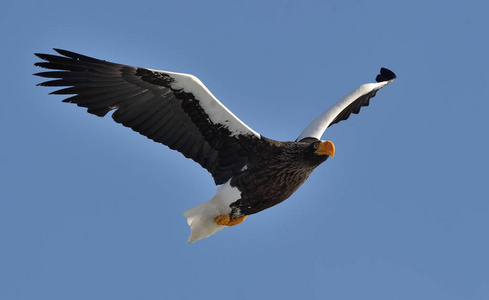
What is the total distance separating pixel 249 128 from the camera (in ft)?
43.1

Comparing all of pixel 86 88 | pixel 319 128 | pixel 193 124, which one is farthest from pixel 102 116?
pixel 319 128

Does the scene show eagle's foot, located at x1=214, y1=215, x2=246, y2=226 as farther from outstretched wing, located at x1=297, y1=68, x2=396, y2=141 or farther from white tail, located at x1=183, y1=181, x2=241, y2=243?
outstretched wing, located at x1=297, y1=68, x2=396, y2=141

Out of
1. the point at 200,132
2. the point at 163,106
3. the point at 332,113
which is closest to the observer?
the point at 163,106

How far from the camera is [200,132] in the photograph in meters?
13.4

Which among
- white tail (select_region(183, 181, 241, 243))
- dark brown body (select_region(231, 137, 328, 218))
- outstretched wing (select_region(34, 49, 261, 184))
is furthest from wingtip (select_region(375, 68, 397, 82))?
white tail (select_region(183, 181, 241, 243))

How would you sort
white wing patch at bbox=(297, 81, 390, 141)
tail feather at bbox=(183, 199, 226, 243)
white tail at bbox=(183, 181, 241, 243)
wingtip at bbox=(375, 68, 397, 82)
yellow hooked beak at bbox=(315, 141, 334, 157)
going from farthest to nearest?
wingtip at bbox=(375, 68, 397, 82), white wing patch at bbox=(297, 81, 390, 141), tail feather at bbox=(183, 199, 226, 243), white tail at bbox=(183, 181, 241, 243), yellow hooked beak at bbox=(315, 141, 334, 157)

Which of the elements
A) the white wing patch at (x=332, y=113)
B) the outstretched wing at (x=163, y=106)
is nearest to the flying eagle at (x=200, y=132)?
the outstretched wing at (x=163, y=106)

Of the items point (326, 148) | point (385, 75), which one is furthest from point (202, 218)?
point (385, 75)

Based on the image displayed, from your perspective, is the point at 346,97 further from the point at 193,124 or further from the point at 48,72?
the point at 48,72

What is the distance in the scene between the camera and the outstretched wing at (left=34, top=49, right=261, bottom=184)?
12742 mm

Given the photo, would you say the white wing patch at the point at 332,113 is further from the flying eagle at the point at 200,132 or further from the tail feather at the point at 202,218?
the tail feather at the point at 202,218

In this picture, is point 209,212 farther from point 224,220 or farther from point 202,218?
point 224,220

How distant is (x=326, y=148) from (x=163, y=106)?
2370 millimetres

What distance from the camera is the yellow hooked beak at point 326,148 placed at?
1295 centimetres
